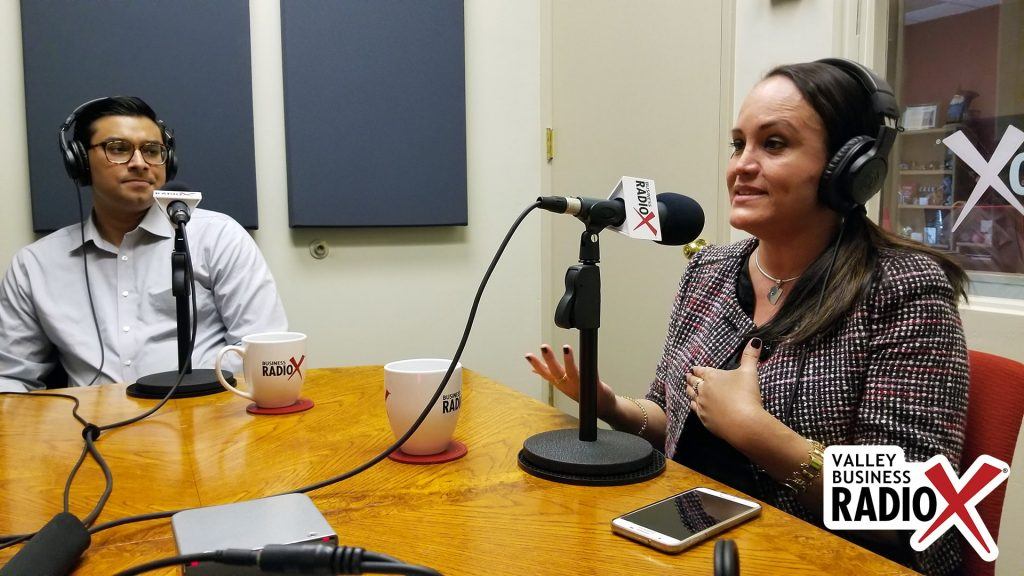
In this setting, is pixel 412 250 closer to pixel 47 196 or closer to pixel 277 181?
pixel 277 181

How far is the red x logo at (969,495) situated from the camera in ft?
2.96

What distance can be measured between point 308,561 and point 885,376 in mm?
842

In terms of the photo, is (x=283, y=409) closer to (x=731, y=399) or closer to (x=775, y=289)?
(x=731, y=399)

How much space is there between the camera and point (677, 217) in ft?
2.85

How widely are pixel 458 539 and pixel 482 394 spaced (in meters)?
0.58

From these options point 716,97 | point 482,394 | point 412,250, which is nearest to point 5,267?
point 412,250

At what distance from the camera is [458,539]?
25.3 inches

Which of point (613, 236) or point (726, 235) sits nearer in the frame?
point (726, 235)

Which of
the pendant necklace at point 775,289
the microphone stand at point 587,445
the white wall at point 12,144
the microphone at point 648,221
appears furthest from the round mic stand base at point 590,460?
the white wall at point 12,144

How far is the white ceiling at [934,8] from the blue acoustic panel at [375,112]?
158 cm

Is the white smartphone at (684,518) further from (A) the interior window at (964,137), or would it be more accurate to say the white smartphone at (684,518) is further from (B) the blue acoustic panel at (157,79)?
(B) the blue acoustic panel at (157,79)

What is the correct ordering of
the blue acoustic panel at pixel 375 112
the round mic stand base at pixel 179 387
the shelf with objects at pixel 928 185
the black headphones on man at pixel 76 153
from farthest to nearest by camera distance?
the blue acoustic panel at pixel 375 112 → the black headphones on man at pixel 76 153 → the shelf with objects at pixel 928 185 → the round mic stand base at pixel 179 387

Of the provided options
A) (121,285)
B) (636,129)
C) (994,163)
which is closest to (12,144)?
(121,285)

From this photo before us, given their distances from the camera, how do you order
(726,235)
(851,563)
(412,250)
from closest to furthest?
1. (851,563)
2. (726,235)
3. (412,250)
